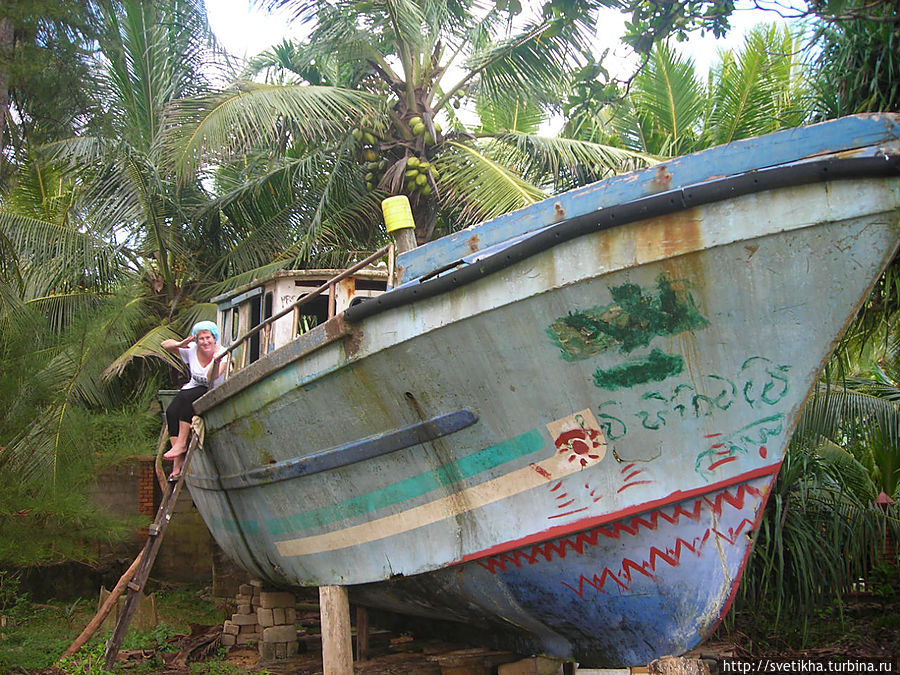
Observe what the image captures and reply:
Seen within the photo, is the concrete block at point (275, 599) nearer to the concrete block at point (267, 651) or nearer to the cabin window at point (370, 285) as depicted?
the concrete block at point (267, 651)

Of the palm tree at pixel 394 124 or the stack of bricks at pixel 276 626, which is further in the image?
the palm tree at pixel 394 124

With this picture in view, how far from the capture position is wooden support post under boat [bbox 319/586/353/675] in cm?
596

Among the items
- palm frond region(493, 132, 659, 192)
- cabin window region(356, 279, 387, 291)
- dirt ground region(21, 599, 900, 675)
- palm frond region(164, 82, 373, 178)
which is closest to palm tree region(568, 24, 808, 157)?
palm frond region(493, 132, 659, 192)

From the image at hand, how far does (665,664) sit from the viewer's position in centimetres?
499

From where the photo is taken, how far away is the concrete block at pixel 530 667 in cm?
592

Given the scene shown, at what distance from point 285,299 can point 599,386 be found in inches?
131

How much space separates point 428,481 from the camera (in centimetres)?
545

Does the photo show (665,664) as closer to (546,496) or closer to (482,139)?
(546,496)

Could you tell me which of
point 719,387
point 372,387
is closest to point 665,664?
point 719,387

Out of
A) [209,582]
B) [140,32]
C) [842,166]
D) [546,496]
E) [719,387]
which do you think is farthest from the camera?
[140,32]

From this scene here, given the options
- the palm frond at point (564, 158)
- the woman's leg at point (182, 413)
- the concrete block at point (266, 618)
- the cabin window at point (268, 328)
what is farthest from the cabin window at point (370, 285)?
the palm frond at point (564, 158)

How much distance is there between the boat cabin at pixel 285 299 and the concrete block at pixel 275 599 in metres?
2.10

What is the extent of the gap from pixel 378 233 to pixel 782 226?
10.2 metres

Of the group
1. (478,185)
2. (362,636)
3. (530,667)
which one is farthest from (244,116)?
(530,667)
